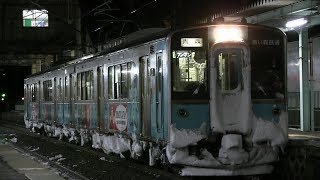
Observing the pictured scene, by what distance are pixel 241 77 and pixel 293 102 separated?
814 cm

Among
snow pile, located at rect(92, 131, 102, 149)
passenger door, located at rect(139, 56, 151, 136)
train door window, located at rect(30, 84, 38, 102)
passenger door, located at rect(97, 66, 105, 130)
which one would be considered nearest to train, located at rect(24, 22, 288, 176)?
passenger door, located at rect(139, 56, 151, 136)

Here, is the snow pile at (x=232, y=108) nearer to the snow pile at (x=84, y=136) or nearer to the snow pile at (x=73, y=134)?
the snow pile at (x=84, y=136)

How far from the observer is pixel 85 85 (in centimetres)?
1744

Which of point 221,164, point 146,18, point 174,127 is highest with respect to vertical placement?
point 146,18

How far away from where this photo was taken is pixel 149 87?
38.6 ft

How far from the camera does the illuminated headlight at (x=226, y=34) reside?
10328 mm

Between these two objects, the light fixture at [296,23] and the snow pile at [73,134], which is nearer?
the light fixture at [296,23]

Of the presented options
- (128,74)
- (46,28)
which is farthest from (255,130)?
(46,28)

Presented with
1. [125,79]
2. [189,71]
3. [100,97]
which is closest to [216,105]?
[189,71]

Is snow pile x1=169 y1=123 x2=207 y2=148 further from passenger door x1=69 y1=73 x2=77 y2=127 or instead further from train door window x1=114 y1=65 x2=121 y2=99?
passenger door x1=69 y1=73 x2=77 y2=127

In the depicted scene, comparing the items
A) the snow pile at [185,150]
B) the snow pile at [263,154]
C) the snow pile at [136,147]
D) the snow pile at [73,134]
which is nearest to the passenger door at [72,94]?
the snow pile at [73,134]

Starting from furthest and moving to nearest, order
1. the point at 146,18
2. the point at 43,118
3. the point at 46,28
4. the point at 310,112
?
the point at 46,28 → the point at 146,18 → the point at 43,118 → the point at 310,112

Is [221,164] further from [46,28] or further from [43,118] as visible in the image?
[46,28]

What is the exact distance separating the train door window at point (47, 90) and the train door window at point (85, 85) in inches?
208
